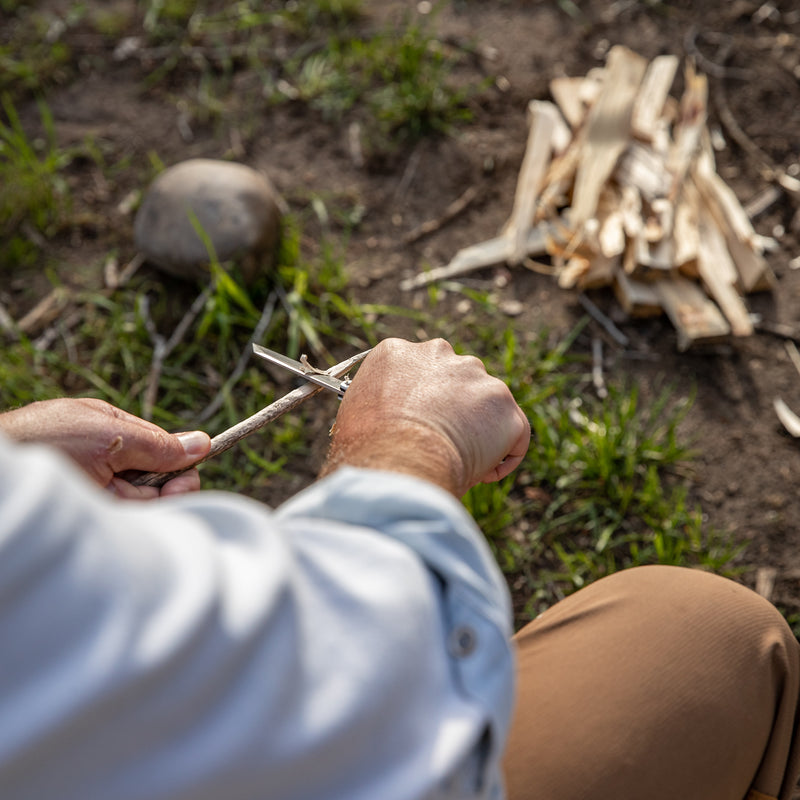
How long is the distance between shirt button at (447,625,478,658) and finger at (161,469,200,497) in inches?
37.8

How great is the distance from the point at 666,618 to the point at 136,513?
3.85 ft

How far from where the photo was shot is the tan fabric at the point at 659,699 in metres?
1.37

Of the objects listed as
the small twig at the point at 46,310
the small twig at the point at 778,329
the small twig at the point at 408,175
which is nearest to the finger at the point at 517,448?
the small twig at the point at 778,329

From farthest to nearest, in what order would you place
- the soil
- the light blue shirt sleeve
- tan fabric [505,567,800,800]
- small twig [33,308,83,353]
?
1. small twig [33,308,83,353]
2. the soil
3. tan fabric [505,567,800,800]
4. the light blue shirt sleeve

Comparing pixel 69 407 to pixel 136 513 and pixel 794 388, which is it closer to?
pixel 136 513

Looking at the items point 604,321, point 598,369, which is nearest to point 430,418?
point 598,369

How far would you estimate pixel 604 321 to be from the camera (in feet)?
9.60

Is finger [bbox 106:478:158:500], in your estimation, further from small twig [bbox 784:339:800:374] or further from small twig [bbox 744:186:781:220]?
small twig [bbox 744:186:781:220]

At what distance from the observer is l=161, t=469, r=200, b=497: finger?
5.50 feet

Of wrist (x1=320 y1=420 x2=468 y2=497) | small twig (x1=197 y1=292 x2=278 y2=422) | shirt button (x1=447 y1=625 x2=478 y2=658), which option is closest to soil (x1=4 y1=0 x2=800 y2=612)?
small twig (x1=197 y1=292 x2=278 y2=422)

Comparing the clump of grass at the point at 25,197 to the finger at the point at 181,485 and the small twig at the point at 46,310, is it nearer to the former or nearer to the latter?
the small twig at the point at 46,310

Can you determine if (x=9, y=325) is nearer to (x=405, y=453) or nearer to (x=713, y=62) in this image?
(x=405, y=453)

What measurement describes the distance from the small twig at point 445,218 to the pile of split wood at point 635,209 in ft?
0.66

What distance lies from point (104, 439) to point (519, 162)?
2.42 m
